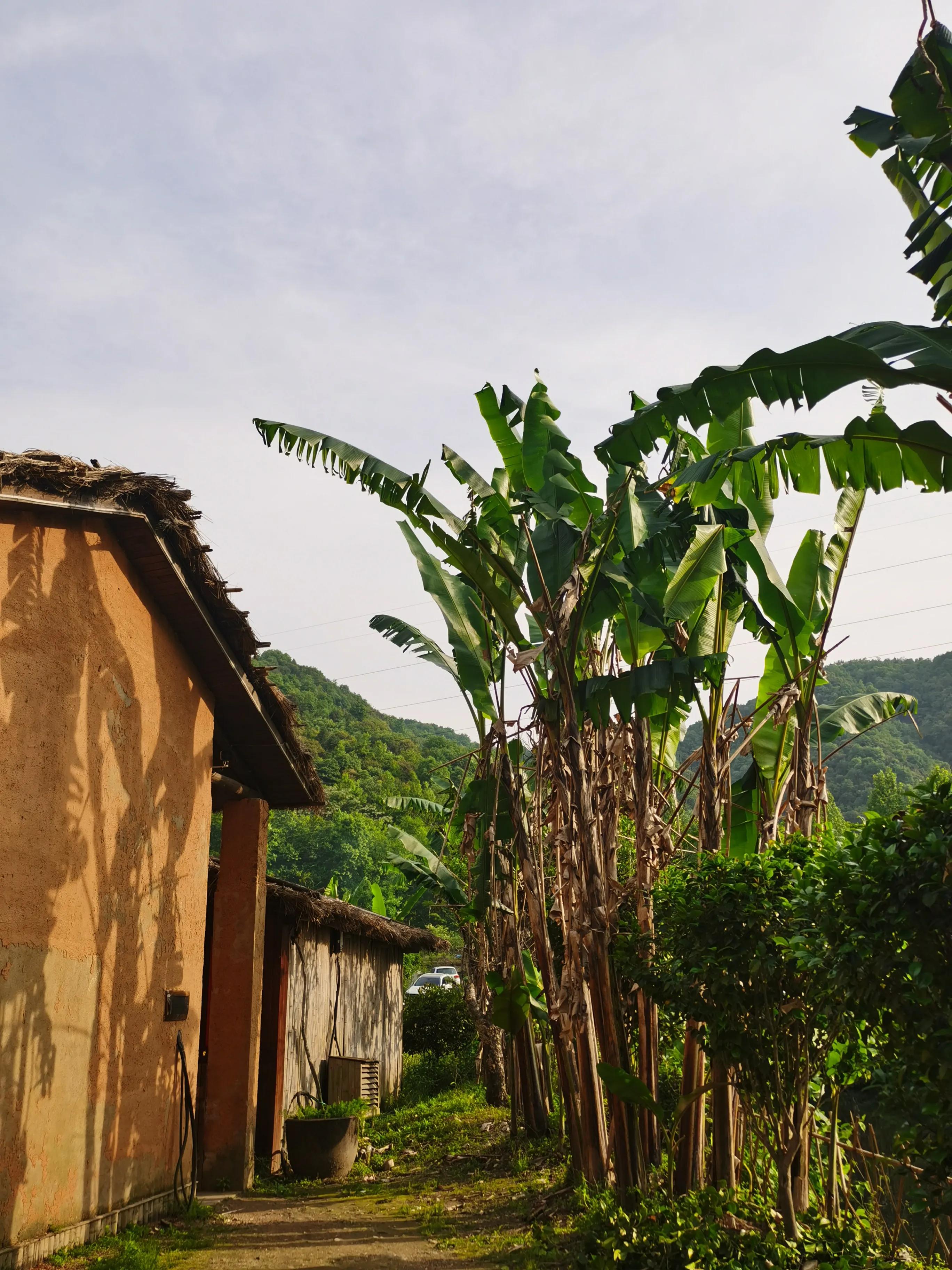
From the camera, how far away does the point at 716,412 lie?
15.7 feet

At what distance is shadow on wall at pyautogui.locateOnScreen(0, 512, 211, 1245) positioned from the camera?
5312 mm

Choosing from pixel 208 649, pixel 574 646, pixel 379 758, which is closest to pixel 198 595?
pixel 208 649

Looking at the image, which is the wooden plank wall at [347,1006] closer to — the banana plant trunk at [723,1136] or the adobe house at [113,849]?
the adobe house at [113,849]

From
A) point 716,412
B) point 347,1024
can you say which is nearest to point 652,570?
point 716,412

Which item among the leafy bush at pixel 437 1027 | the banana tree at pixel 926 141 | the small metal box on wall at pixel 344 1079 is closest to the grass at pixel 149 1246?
the small metal box on wall at pixel 344 1079

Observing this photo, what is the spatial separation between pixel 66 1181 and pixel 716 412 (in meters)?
5.55

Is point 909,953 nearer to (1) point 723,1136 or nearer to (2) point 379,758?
(1) point 723,1136

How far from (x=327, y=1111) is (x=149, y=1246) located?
3737 mm

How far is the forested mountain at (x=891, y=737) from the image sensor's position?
34094 mm

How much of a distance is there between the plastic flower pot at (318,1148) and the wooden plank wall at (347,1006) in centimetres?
96

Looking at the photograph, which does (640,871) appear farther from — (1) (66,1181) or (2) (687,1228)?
(1) (66,1181)

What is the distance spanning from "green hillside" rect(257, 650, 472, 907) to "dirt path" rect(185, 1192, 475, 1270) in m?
30.3

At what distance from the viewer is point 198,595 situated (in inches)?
287

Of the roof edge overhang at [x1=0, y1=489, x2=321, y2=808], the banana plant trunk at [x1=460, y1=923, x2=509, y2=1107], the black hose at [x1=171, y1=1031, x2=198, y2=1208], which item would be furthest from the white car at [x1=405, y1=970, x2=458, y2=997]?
the black hose at [x1=171, y1=1031, x2=198, y2=1208]
